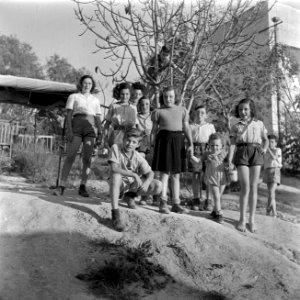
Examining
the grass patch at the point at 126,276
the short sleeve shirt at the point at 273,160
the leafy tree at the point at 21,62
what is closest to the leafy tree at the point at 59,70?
the leafy tree at the point at 21,62

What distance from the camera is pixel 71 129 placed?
14.9 feet

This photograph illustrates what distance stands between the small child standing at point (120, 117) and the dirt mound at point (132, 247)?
2.93 ft

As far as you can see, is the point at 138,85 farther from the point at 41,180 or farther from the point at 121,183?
the point at 41,180

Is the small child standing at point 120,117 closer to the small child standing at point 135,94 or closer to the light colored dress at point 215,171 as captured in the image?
the small child standing at point 135,94

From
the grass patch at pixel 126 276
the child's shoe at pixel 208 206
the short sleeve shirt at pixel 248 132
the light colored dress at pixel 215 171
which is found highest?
the short sleeve shirt at pixel 248 132

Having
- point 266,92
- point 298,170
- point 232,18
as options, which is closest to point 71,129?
point 232,18

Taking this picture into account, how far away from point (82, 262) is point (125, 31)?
3637mm

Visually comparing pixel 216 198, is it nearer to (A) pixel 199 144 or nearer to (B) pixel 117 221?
(A) pixel 199 144

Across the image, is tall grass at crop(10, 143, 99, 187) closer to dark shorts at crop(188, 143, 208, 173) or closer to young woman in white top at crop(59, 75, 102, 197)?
young woman in white top at crop(59, 75, 102, 197)

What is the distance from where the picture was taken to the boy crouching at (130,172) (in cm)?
366

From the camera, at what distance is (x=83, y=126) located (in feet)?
14.9

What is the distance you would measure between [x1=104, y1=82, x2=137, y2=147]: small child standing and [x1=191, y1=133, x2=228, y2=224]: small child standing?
92 centimetres

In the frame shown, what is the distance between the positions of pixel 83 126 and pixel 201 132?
1597 mm

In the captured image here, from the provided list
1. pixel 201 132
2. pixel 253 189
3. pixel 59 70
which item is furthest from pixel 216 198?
pixel 59 70
